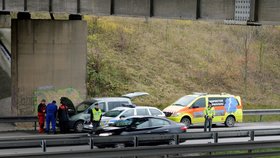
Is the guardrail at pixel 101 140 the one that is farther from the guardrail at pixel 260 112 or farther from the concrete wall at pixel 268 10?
the guardrail at pixel 260 112

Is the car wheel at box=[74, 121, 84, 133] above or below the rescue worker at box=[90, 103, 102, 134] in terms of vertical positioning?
below

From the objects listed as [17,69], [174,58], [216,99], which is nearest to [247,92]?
[174,58]

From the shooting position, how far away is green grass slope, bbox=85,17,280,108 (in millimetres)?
39625

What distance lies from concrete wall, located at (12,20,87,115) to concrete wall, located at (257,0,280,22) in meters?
15.1

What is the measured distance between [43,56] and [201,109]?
8262mm

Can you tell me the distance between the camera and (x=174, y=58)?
149 feet

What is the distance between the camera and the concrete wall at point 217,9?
17.3 meters

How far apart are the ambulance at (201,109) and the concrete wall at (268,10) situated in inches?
496

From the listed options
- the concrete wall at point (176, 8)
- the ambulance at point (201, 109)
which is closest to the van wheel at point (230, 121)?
the ambulance at point (201, 109)

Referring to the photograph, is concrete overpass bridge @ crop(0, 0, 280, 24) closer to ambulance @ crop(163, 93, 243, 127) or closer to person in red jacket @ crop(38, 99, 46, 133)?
person in red jacket @ crop(38, 99, 46, 133)

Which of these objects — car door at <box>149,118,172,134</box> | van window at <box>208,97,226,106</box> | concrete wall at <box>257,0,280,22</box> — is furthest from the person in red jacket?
concrete wall at <box>257,0,280,22</box>

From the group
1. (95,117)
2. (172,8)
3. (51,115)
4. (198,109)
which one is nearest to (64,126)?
(51,115)

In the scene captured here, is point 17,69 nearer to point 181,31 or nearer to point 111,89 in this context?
point 111,89

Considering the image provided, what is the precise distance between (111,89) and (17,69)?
10163mm
